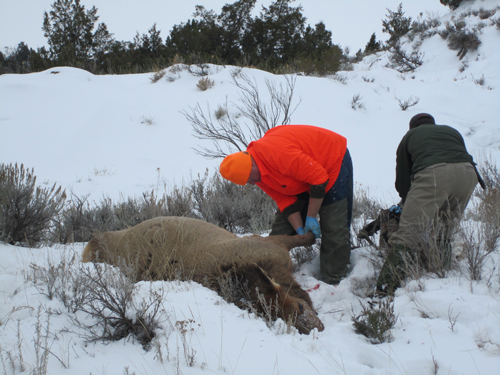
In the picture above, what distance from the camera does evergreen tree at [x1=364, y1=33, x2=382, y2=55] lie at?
22.6 metres

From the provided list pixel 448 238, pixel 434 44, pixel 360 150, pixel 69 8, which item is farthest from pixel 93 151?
pixel 434 44

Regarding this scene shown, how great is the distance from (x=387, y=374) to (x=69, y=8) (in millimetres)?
24143

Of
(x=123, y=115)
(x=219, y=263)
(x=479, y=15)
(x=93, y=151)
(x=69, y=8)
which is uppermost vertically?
(x=69, y=8)

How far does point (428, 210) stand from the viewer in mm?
3236

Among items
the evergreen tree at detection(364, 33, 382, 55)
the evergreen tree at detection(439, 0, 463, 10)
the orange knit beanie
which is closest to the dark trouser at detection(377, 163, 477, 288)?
the orange knit beanie

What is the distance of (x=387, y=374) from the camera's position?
1.96 m

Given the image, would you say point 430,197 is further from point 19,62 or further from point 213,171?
point 19,62

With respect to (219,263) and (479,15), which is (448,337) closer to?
(219,263)

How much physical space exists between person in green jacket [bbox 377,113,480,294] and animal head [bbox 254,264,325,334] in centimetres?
71

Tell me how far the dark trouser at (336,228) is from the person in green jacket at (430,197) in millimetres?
547

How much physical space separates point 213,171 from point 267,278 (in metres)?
7.23

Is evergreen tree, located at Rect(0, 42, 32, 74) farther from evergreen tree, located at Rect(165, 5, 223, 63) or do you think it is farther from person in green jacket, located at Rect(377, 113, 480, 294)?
person in green jacket, located at Rect(377, 113, 480, 294)

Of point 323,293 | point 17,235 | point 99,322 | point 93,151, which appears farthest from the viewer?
point 93,151

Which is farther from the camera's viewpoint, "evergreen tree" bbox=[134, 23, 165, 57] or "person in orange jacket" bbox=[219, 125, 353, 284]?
"evergreen tree" bbox=[134, 23, 165, 57]
